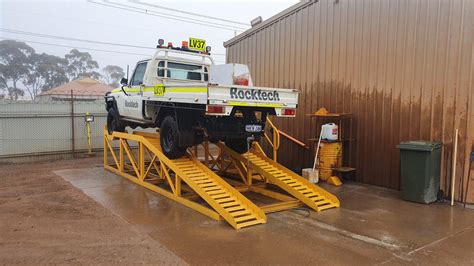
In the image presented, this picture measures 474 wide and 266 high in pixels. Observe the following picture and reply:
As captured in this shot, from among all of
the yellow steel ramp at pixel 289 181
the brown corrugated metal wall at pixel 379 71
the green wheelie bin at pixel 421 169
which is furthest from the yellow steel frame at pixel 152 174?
the brown corrugated metal wall at pixel 379 71

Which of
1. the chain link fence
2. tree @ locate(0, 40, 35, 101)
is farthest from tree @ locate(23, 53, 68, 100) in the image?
the chain link fence

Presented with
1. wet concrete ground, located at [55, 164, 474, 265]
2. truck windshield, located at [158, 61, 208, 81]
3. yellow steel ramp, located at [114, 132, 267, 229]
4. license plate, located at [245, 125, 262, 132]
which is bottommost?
wet concrete ground, located at [55, 164, 474, 265]

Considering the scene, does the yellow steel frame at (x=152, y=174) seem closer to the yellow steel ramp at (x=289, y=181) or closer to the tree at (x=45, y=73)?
the yellow steel ramp at (x=289, y=181)

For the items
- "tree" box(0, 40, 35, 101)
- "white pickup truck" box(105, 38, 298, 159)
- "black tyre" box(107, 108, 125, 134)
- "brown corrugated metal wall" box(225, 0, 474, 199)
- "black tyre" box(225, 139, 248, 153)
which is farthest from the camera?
"tree" box(0, 40, 35, 101)

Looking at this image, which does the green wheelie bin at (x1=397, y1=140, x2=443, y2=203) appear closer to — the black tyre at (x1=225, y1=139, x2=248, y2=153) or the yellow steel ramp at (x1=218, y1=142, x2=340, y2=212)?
the yellow steel ramp at (x1=218, y1=142, x2=340, y2=212)

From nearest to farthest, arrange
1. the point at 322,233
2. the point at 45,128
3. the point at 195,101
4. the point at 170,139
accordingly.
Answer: the point at 322,233 → the point at 195,101 → the point at 170,139 → the point at 45,128

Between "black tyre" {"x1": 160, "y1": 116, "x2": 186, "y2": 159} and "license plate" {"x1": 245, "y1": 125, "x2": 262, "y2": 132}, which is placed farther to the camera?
"black tyre" {"x1": 160, "y1": 116, "x2": 186, "y2": 159}

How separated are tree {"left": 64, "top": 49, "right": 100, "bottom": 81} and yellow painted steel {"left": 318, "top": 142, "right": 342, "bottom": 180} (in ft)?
193

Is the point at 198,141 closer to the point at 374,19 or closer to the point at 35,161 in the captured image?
the point at 374,19

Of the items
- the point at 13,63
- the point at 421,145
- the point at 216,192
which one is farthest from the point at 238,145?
the point at 13,63

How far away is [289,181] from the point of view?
24.3 feet

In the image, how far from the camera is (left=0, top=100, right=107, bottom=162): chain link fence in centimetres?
1143

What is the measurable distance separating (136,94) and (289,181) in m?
3.76

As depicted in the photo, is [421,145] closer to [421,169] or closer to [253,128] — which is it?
[421,169]
